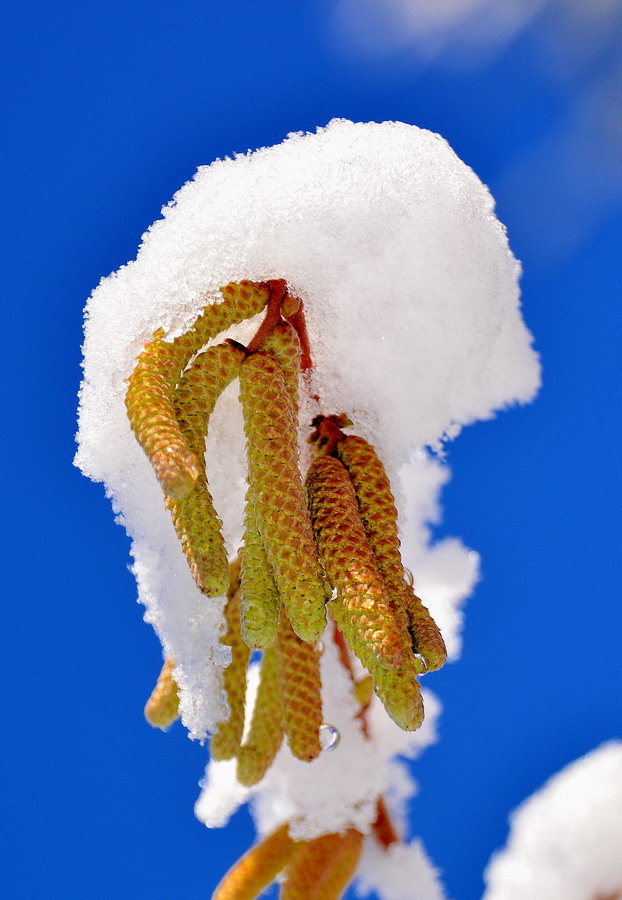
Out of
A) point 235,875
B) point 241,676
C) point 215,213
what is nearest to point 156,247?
point 215,213

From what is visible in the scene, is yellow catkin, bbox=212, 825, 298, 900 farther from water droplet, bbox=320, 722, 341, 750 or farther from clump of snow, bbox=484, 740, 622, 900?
clump of snow, bbox=484, 740, 622, 900

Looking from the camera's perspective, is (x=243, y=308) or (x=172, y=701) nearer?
(x=243, y=308)

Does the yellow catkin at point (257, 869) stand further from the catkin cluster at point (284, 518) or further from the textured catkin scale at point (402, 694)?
the textured catkin scale at point (402, 694)

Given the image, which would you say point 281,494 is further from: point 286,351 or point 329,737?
point 329,737

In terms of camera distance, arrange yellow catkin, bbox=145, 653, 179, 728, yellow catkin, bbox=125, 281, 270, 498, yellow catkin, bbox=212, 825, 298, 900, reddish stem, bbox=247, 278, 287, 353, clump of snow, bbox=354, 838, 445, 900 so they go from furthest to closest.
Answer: clump of snow, bbox=354, 838, 445, 900, yellow catkin, bbox=212, 825, 298, 900, yellow catkin, bbox=145, 653, 179, 728, reddish stem, bbox=247, 278, 287, 353, yellow catkin, bbox=125, 281, 270, 498

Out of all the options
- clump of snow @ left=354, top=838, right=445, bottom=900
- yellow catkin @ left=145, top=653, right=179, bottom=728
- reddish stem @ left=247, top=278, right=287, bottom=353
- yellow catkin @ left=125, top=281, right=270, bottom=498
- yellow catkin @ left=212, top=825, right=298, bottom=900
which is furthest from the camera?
clump of snow @ left=354, top=838, right=445, bottom=900

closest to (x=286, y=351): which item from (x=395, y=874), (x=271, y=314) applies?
(x=271, y=314)

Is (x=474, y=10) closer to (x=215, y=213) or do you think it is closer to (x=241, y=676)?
(x=215, y=213)

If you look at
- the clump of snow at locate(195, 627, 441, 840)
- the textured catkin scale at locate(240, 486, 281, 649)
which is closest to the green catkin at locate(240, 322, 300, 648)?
the textured catkin scale at locate(240, 486, 281, 649)
